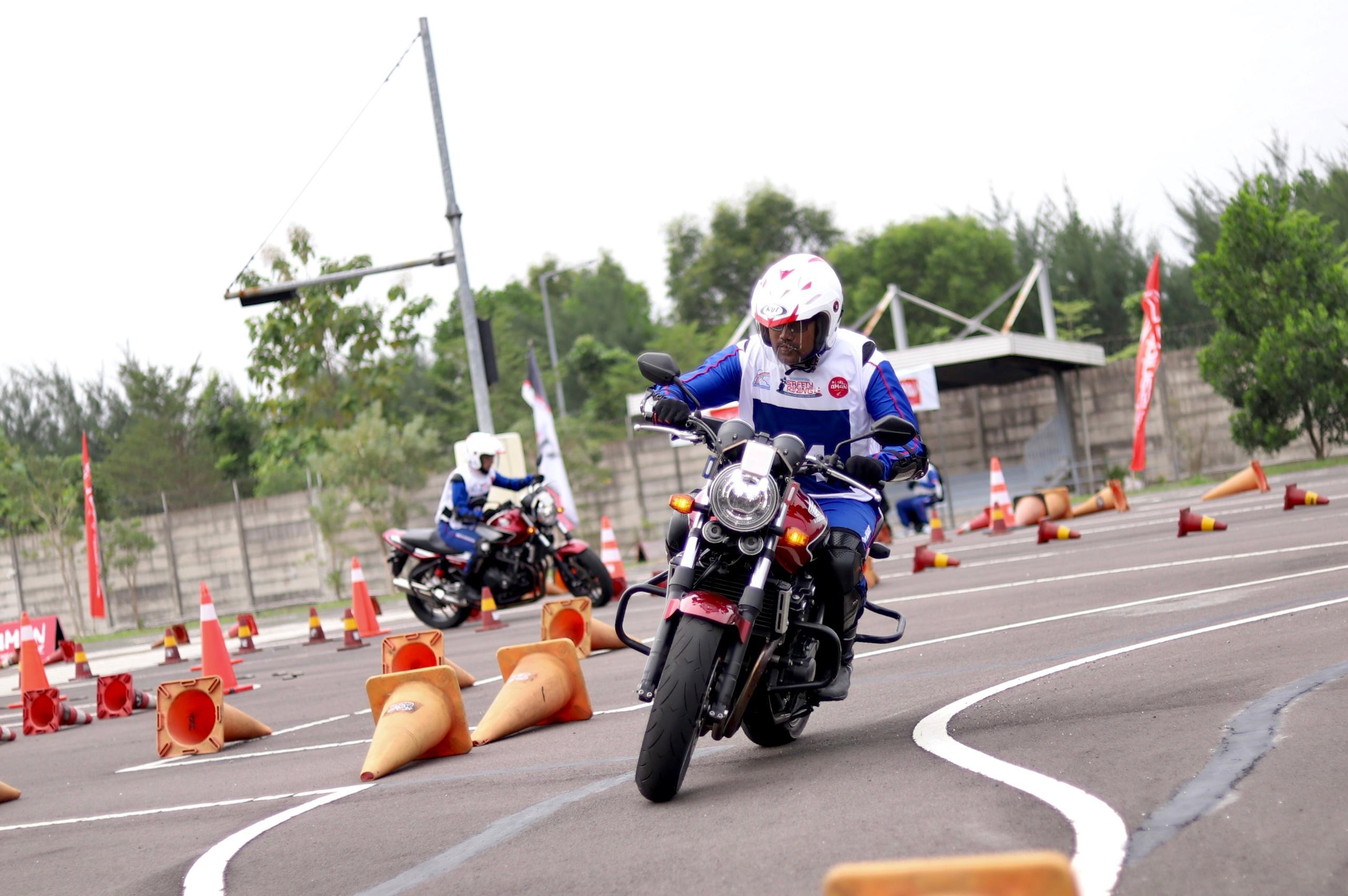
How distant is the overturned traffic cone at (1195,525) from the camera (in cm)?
1460

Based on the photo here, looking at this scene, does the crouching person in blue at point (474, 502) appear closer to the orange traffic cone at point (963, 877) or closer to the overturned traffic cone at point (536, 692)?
the overturned traffic cone at point (536, 692)

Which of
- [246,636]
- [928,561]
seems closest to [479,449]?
[246,636]

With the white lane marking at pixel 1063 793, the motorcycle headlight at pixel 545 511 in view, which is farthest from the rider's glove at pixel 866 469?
the motorcycle headlight at pixel 545 511

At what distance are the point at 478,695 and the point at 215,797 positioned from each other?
3.18 metres

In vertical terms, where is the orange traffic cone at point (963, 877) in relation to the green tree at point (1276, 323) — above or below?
below

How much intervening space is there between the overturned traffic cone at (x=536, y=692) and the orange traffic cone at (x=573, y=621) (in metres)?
2.58

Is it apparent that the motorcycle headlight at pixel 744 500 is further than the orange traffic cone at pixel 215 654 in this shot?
No

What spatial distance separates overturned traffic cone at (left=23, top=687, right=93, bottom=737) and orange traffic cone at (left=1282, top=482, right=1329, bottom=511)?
41.0 ft

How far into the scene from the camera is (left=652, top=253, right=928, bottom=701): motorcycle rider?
5.84 metres

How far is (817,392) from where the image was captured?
20.3 feet

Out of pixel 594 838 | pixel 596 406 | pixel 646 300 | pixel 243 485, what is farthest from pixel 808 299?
pixel 646 300

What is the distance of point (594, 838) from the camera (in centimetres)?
471

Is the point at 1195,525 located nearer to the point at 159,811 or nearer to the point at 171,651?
the point at 159,811

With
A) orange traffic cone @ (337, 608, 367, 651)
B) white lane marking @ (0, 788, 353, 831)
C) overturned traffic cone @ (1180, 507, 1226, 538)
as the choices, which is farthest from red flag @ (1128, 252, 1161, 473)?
white lane marking @ (0, 788, 353, 831)
